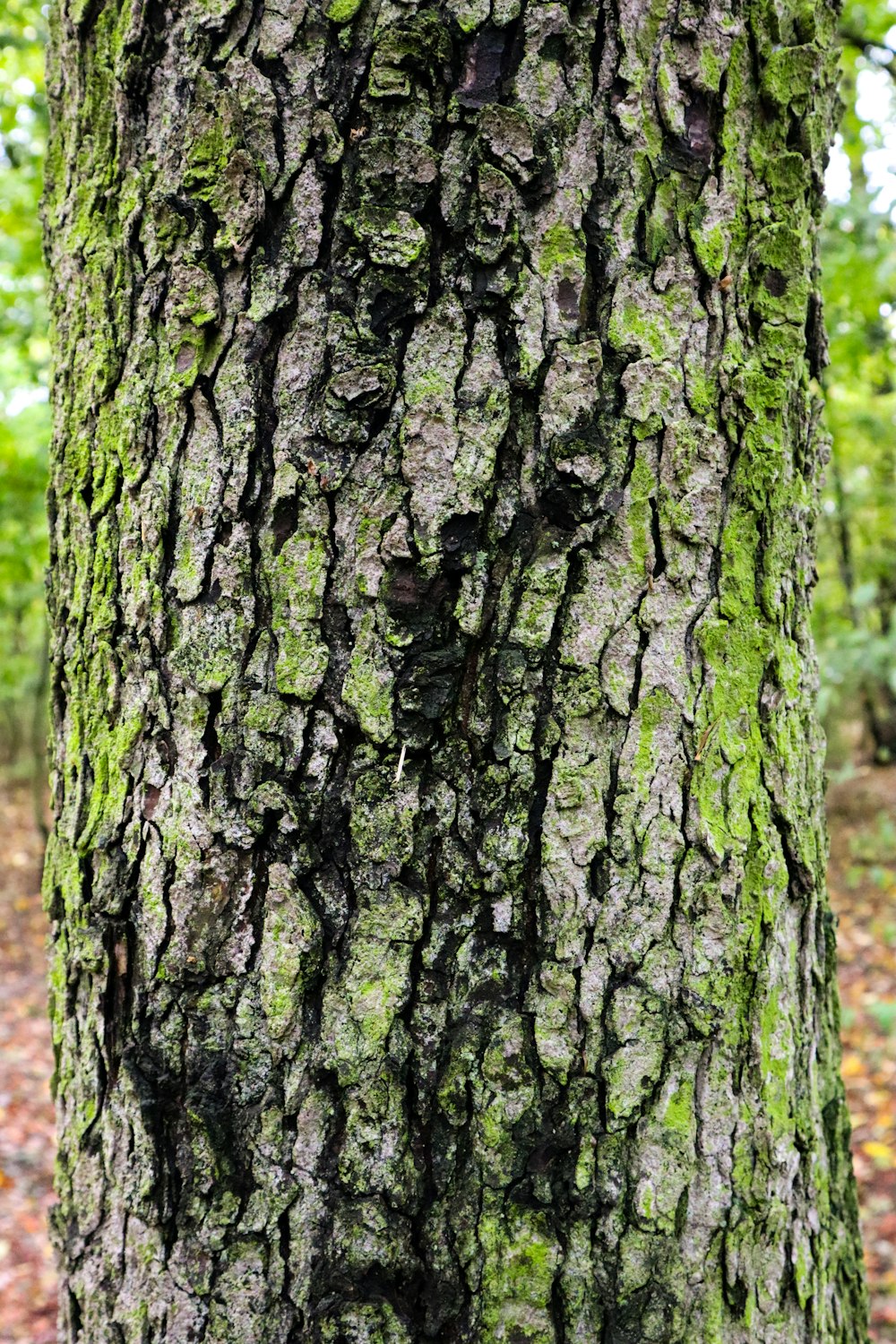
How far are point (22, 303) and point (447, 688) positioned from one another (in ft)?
27.5

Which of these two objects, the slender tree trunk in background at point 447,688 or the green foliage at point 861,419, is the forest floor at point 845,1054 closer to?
the green foliage at point 861,419

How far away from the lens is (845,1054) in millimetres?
6137

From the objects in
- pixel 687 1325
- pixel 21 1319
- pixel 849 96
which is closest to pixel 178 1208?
pixel 687 1325

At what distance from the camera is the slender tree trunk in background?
1.08 m

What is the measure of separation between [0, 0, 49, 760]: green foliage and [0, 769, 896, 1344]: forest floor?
3.49 meters

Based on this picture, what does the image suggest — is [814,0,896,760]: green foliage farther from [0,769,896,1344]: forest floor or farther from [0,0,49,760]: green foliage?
[0,0,49,760]: green foliage

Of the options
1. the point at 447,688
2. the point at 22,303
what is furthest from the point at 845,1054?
the point at 22,303

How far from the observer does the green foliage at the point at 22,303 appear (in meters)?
→ 6.64

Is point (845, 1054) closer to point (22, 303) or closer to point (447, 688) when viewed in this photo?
point (447, 688)

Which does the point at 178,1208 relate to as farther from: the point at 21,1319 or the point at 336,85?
the point at 21,1319

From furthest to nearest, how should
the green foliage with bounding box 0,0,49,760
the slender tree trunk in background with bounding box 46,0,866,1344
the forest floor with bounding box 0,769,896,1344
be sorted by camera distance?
1. the green foliage with bounding box 0,0,49,760
2. the forest floor with bounding box 0,769,896,1344
3. the slender tree trunk in background with bounding box 46,0,866,1344

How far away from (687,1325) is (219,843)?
2.66ft

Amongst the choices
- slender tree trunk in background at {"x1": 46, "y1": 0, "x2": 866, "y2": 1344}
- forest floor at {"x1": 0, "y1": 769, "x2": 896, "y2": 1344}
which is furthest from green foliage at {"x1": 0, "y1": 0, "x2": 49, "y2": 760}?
slender tree trunk in background at {"x1": 46, "y1": 0, "x2": 866, "y2": 1344}

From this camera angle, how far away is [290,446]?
1.10 m
